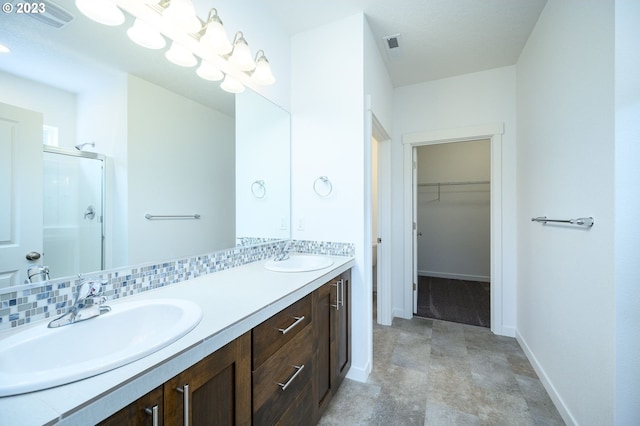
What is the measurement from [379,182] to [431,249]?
2476 millimetres

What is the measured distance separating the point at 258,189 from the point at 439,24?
188 centimetres

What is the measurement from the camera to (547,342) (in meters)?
1.81

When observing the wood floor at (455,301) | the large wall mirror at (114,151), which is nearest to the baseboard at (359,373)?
the large wall mirror at (114,151)

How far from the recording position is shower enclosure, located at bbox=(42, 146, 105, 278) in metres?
0.91

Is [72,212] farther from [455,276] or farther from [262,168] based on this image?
[455,276]

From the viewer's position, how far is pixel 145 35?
1.19 metres

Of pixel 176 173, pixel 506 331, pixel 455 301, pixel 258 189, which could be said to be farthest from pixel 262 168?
pixel 455 301

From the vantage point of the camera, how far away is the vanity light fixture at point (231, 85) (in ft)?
5.26

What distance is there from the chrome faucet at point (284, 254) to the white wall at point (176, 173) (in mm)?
336

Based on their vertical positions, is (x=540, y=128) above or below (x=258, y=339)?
above

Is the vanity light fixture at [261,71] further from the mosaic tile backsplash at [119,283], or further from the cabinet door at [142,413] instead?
the cabinet door at [142,413]

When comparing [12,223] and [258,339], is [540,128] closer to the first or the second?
[258,339]

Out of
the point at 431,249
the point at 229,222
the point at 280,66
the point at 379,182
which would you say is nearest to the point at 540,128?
the point at 379,182

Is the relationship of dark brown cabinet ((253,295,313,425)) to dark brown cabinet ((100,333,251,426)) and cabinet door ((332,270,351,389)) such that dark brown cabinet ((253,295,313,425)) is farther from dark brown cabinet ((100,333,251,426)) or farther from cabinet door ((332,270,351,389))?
cabinet door ((332,270,351,389))
